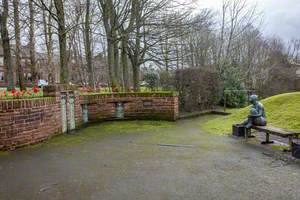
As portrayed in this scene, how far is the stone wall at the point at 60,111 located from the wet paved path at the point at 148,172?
558mm

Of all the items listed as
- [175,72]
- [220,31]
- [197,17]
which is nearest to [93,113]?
[175,72]

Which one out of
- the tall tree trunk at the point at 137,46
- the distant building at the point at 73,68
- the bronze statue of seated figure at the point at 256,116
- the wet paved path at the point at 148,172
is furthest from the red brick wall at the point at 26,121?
the distant building at the point at 73,68

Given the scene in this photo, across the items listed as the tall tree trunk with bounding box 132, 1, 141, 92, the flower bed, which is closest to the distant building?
the tall tree trunk with bounding box 132, 1, 141, 92

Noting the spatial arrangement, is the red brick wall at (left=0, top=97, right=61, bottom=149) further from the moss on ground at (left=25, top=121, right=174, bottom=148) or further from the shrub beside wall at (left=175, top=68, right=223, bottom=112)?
the shrub beside wall at (left=175, top=68, right=223, bottom=112)

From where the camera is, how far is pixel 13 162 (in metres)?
4.99

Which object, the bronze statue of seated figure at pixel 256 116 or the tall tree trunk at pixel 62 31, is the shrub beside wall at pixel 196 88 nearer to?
the tall tree trunk at pixel 62 31

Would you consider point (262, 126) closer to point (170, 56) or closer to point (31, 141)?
point (31, 141)

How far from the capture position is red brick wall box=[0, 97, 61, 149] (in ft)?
19.3

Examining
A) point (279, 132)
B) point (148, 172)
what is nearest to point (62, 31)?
point (148, 172)

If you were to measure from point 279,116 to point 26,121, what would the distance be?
6.67 meters

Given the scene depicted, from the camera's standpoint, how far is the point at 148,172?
4.36m

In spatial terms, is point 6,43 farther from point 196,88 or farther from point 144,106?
point 196,88

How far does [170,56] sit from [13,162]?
10.7 metres

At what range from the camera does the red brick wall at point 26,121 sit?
232 inches
